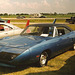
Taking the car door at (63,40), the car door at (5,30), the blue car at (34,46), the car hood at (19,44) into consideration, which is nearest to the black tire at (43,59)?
the blue car at (34,46)

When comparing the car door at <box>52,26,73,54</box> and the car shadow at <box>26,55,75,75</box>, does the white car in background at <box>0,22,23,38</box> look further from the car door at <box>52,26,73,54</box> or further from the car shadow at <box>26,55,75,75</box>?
the car shadow at <box>26,55,75,75</box>

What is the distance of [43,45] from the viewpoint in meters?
5.07

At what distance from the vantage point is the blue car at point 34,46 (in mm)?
4543

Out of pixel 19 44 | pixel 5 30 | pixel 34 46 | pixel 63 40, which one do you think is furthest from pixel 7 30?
pixel 34 46

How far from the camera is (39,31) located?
251 inches

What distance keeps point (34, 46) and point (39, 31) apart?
65.1 inches

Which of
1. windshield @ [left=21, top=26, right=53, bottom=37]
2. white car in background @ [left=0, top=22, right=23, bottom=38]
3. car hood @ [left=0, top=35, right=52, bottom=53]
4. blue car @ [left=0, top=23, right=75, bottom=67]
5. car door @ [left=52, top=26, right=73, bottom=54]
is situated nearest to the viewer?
blue car @ [left=0, top=23, right=75, bottom=67]

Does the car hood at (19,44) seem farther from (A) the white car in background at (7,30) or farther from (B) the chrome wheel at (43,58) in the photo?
(A) the white car in background at (7,30)

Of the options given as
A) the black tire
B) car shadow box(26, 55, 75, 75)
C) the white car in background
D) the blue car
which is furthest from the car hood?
the white car in background

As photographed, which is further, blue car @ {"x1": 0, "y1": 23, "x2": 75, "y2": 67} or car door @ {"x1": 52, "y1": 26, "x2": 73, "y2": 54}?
car door @ {"x1": 52, "y1": 26, "x2": 73, "y2": 54}

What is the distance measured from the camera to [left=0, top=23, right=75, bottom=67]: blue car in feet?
14.9

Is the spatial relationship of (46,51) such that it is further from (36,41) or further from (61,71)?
(61,71)

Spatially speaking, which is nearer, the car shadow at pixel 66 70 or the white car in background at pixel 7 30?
the car shadow at pixel 66 70

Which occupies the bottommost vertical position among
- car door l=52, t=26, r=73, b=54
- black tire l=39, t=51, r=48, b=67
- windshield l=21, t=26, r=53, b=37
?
black tire l=39, t=51, r=48, b=67
